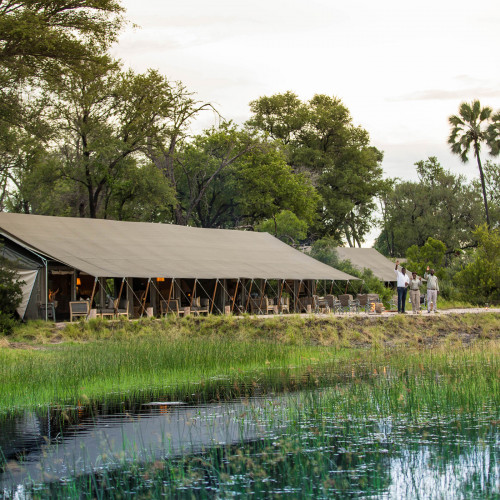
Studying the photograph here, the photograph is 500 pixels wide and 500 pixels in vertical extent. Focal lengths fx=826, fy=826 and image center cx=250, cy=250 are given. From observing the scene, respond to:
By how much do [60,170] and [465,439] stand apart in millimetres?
32656

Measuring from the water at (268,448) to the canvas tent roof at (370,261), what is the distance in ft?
119

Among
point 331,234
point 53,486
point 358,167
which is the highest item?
point 358,167

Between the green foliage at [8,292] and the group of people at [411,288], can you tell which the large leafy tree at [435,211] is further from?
the green foliage at [8,292]

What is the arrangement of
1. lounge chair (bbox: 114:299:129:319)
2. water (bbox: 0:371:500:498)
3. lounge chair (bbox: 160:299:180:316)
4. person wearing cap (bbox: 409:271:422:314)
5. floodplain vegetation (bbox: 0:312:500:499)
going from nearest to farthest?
water (bbox: 0:371:500:498) < floodplain vegetation (bbox: 0:312:500:499) < person wearing cap (bbox: 409:271:422:314) < lounge chair (bbox: 114:299:129:319) < lounge chair (bbox: 160:299:180:316)

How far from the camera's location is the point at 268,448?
8078mm

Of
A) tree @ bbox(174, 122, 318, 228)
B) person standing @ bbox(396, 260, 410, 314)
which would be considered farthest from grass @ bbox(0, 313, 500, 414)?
tree @ bbox(174, 122, 318, 228)

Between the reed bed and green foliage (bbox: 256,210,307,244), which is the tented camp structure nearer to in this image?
green foliage (bbox: 256,210,307,244)

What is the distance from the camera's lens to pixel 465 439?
8.34 meters

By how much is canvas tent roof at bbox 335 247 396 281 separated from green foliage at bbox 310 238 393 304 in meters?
3.24

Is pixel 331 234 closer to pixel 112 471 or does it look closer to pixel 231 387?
pixel 231 387

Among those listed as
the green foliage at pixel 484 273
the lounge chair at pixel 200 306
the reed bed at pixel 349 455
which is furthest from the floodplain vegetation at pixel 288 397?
the green foliage at pixel 484 273

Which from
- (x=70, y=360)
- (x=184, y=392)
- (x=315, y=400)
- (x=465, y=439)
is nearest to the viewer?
(x=465, y=439)

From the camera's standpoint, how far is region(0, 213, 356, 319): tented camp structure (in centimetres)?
2638

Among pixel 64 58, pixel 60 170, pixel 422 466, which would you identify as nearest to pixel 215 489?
pixel 422 466
